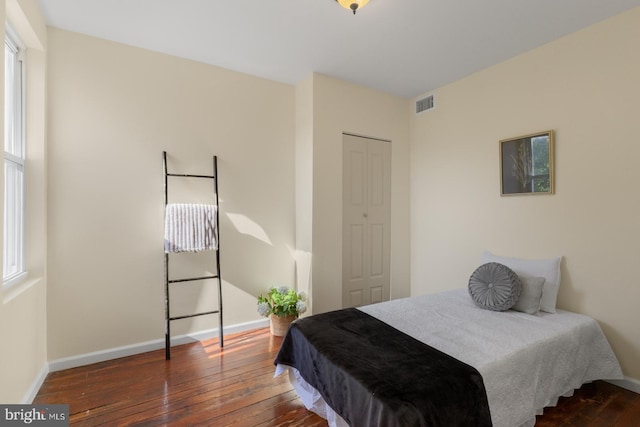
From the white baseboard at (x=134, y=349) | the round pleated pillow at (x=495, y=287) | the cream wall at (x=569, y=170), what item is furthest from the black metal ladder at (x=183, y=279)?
the cream wall at (x=569, y=170)

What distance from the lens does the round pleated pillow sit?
7.39ft

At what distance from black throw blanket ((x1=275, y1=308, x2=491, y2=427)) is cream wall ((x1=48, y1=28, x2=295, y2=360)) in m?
1.46

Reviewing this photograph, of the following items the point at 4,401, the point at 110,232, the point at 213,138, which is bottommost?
the point at 4,401

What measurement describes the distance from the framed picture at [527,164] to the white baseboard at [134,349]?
283 cm

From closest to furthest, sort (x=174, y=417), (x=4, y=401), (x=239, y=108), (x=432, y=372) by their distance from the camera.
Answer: (x=432, y=372), (x=4, y=401), (x=174, y=417), (x=239, y=108)

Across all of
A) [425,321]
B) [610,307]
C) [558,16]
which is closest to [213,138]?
[425,321]

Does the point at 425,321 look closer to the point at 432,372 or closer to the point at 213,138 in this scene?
the point at 432,372

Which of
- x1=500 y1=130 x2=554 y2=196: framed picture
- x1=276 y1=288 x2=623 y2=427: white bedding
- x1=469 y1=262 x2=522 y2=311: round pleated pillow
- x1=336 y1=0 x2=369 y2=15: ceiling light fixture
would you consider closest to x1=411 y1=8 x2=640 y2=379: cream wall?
x1=500 y1=130 x2=554 y2=196: framed picture

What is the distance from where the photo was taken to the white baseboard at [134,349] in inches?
92.0

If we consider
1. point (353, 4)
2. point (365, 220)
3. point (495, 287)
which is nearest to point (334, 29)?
point (353, 4)

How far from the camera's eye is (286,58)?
278 centimetres

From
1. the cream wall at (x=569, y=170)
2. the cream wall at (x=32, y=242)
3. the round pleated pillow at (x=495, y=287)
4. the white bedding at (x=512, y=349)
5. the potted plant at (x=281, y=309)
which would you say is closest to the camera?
the white bedding at (x=512, y=349)

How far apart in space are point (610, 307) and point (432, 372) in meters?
1.74

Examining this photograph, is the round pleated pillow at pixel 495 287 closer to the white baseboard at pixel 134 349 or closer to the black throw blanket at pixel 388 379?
the black throw blanket at pixel 388 379
